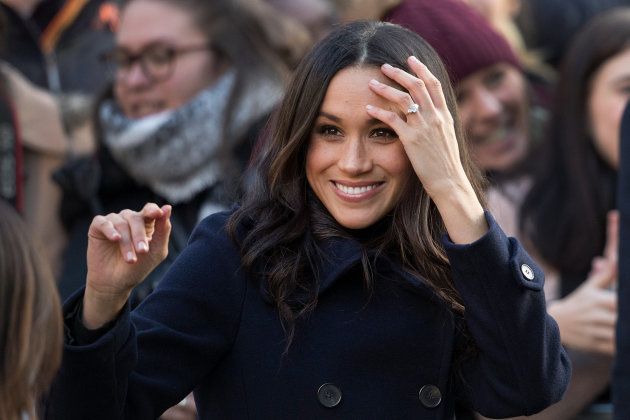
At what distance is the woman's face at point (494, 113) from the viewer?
554cm

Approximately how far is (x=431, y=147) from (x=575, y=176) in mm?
2240

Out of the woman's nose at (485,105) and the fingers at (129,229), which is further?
the woman's nose at (485,105)

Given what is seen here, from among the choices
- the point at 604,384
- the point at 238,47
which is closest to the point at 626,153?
the point at 604,384

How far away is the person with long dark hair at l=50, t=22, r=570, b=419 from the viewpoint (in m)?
3.16

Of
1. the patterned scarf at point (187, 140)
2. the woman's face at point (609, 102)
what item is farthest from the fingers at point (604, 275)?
the patterned scarf at point (187, 140)

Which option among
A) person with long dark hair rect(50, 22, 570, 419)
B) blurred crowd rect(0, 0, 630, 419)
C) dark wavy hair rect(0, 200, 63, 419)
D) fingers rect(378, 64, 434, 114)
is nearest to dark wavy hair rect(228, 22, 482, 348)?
person with long dark hair rect(50, 22, 570, 419)

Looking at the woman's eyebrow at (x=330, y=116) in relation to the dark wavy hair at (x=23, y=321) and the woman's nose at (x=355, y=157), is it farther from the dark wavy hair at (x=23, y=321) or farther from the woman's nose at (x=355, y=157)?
the dark wavy hair at (x=23, y=321)

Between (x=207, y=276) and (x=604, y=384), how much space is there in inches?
84.8

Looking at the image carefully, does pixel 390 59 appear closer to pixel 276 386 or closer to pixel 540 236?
pixel 276 386

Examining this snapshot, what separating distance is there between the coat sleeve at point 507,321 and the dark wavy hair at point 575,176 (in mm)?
2008

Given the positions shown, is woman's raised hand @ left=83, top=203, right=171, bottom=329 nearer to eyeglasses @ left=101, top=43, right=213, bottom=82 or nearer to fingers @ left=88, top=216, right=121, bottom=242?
fingers @ left=88, top=216, right=121, bottom=242

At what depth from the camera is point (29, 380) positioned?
2695 millimetres

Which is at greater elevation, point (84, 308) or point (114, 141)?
point (84, 308)

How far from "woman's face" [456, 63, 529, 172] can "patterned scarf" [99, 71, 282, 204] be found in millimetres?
778
